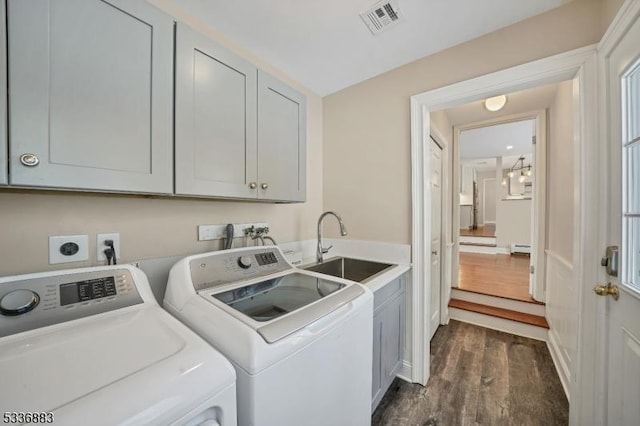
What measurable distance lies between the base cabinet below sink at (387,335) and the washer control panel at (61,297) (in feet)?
3.88

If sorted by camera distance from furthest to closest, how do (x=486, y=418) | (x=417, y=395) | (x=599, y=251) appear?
1. (x=417, y=395)
2. (x=486, y=418)
3. (x=599, y=251)

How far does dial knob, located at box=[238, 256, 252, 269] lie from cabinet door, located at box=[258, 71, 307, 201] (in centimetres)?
36

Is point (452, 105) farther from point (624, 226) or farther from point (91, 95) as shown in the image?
point (91, 95)

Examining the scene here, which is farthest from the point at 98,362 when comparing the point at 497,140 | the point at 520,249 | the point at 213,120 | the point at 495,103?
the point at 520,249

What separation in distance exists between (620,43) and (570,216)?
3.94 ft

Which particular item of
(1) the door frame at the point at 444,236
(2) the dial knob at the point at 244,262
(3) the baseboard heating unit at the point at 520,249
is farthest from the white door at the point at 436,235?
(3) the baseboard heating unit at the point at 520,249

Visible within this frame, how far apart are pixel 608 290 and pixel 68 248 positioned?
7.68 ft

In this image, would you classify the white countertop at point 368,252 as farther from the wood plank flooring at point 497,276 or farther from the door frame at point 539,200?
the door frame at point 539,200

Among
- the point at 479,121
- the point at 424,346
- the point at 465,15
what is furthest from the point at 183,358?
the point at 479,121

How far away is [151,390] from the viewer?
0.47 meters

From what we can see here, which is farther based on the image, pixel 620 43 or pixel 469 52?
pixel 469 52

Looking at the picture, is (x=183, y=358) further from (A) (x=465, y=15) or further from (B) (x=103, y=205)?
(A) (x=465, y=15)

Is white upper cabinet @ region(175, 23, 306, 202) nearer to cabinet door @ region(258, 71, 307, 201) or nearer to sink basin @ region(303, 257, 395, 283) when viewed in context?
cabinet door @ region(258, 71, 307, 201)

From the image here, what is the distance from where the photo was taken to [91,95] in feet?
2.67
